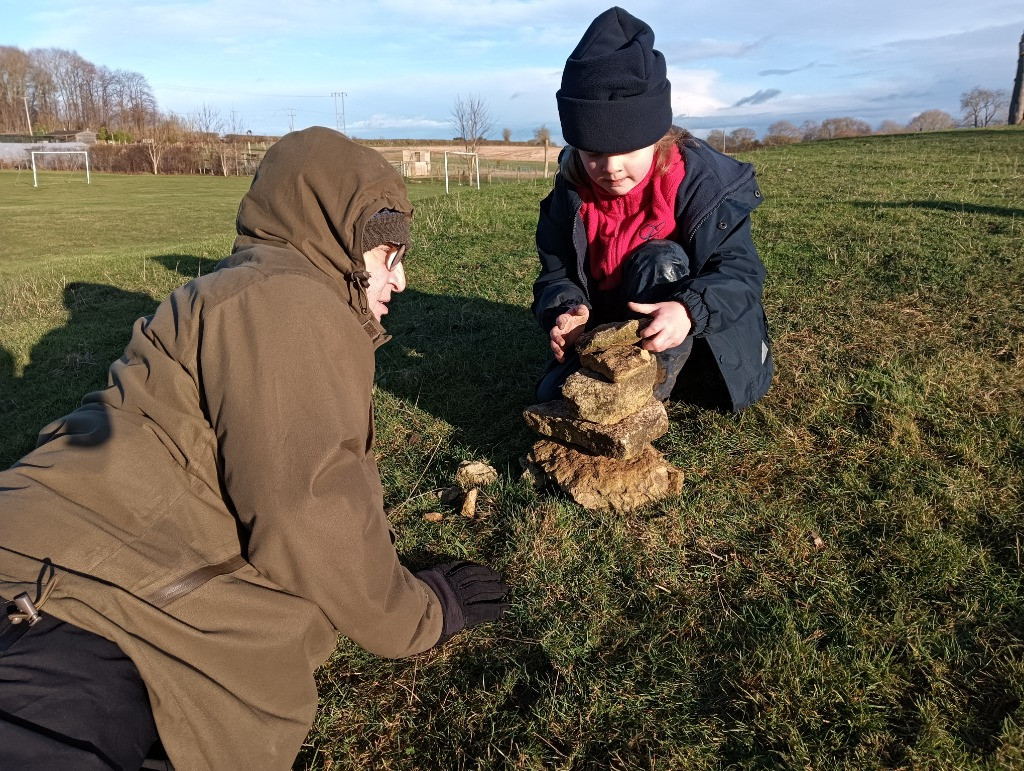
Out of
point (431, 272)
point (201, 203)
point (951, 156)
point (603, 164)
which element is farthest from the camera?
point (201, 203)

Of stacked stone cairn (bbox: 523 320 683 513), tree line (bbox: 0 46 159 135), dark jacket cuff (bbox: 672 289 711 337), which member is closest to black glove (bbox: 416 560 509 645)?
stacked stone cairn (bbox: 523 320 683 513)

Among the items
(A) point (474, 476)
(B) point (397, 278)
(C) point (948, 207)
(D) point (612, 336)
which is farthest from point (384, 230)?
(C) point (948, 207)

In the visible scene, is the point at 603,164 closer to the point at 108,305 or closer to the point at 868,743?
the point at 868,743

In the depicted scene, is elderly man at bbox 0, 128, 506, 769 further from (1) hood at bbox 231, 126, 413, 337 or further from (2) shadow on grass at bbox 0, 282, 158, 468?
(2) shadow on grass at bbox 0, 282, 158, 468

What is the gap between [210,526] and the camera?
2025 millimetres

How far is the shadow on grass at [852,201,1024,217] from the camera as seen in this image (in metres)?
8.45

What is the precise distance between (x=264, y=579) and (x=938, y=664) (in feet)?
7.00

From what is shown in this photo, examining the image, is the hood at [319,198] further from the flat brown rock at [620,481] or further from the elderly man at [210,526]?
the flat brown rock at [620,481]

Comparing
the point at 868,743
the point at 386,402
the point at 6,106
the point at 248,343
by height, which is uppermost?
the point at 6,106

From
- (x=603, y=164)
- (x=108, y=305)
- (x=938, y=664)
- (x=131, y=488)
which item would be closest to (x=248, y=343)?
(x=131, y=488)

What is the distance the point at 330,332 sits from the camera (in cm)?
211

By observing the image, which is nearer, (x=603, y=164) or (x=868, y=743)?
(x=868, y=743)

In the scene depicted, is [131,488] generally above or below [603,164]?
below

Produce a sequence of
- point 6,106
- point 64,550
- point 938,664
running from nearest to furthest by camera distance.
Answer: point 64,550
point 938,664
point 6,106
